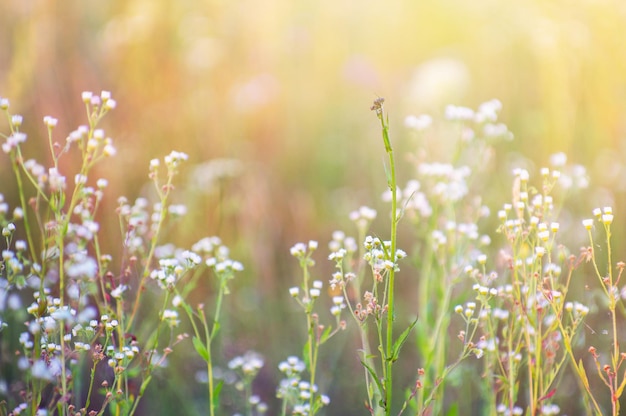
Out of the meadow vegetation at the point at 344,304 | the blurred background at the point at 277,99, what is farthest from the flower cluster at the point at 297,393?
the blurred background at the point at 277,99

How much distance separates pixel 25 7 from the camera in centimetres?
329

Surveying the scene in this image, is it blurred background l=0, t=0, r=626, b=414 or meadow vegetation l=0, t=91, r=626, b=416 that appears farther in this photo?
blurred background l=0, t=0, r=626, b=414

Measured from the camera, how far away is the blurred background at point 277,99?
299cm

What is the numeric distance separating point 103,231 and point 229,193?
2.08 feet

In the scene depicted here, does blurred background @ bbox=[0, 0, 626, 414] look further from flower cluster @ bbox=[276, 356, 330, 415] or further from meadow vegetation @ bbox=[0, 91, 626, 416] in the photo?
flower cluster @ bbox=[276, 356, 330, 415]

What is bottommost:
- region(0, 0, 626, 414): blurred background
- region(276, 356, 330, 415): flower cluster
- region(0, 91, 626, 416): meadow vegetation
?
region(276, 356, 330, 415): flower cluster

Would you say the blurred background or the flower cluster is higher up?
the blurred background

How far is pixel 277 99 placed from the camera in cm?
379

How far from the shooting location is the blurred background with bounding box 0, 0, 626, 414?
2990mm

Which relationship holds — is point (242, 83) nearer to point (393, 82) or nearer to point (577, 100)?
point (393, 82)

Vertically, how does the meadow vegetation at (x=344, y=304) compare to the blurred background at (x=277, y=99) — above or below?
below

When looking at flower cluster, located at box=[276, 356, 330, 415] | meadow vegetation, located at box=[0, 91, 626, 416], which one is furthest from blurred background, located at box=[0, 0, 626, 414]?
flower cluster, located at box=[276, 356, 330, 415]

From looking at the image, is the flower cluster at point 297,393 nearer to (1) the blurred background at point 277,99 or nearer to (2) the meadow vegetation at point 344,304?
(2) the meadow vegetation at point 344,304

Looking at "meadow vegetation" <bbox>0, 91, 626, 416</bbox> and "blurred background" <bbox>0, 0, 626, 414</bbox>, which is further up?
"blurred background" <bbox>0, 0, 626, 414</bbox>
